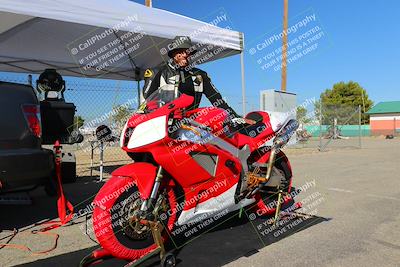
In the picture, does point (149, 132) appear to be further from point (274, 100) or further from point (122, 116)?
point (274, 100)

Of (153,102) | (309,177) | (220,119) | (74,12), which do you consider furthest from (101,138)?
(309,177)

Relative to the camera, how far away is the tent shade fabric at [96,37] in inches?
205

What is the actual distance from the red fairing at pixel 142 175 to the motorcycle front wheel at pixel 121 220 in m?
0.05

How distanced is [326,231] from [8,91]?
13.1 feet

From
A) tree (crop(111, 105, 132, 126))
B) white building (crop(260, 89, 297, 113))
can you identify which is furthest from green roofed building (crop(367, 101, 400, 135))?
tree (crop(111, 105, 132, 126))

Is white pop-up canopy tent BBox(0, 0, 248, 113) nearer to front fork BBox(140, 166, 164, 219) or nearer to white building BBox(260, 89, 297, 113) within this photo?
front fork BBox(140, 166, 164, 219)

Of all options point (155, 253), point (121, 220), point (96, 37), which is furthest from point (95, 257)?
point (96, 37)

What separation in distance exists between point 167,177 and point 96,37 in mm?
5779

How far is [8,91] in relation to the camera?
14.7 ft

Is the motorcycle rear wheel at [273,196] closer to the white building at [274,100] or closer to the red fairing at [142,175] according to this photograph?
the red fairing at [142,175]

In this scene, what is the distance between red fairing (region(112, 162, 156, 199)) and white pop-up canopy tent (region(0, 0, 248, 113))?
7.75 feet

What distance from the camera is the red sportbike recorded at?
3.27 metres

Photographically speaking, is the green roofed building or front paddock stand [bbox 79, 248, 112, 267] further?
the green roofed building

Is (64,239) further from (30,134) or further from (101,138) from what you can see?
(101,138)
